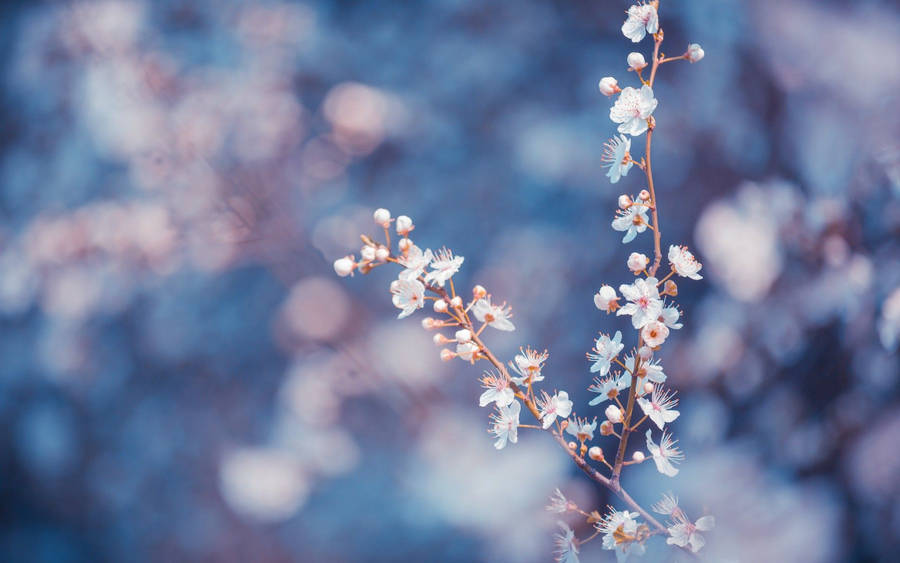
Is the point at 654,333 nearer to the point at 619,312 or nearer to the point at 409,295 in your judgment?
the point at 619,312

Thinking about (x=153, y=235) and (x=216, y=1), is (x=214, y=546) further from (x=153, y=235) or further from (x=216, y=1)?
(x=216, y=1)

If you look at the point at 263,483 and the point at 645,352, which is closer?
the point at 645,352

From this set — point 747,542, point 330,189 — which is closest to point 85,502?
point 330,189

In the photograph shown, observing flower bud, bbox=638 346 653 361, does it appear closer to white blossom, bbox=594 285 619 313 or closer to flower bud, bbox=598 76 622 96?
white blossom, bbox=594 285 619 313

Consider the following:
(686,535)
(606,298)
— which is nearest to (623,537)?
(686,535)

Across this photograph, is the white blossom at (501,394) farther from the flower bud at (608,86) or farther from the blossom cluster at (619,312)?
the flower bud at (608,86)
